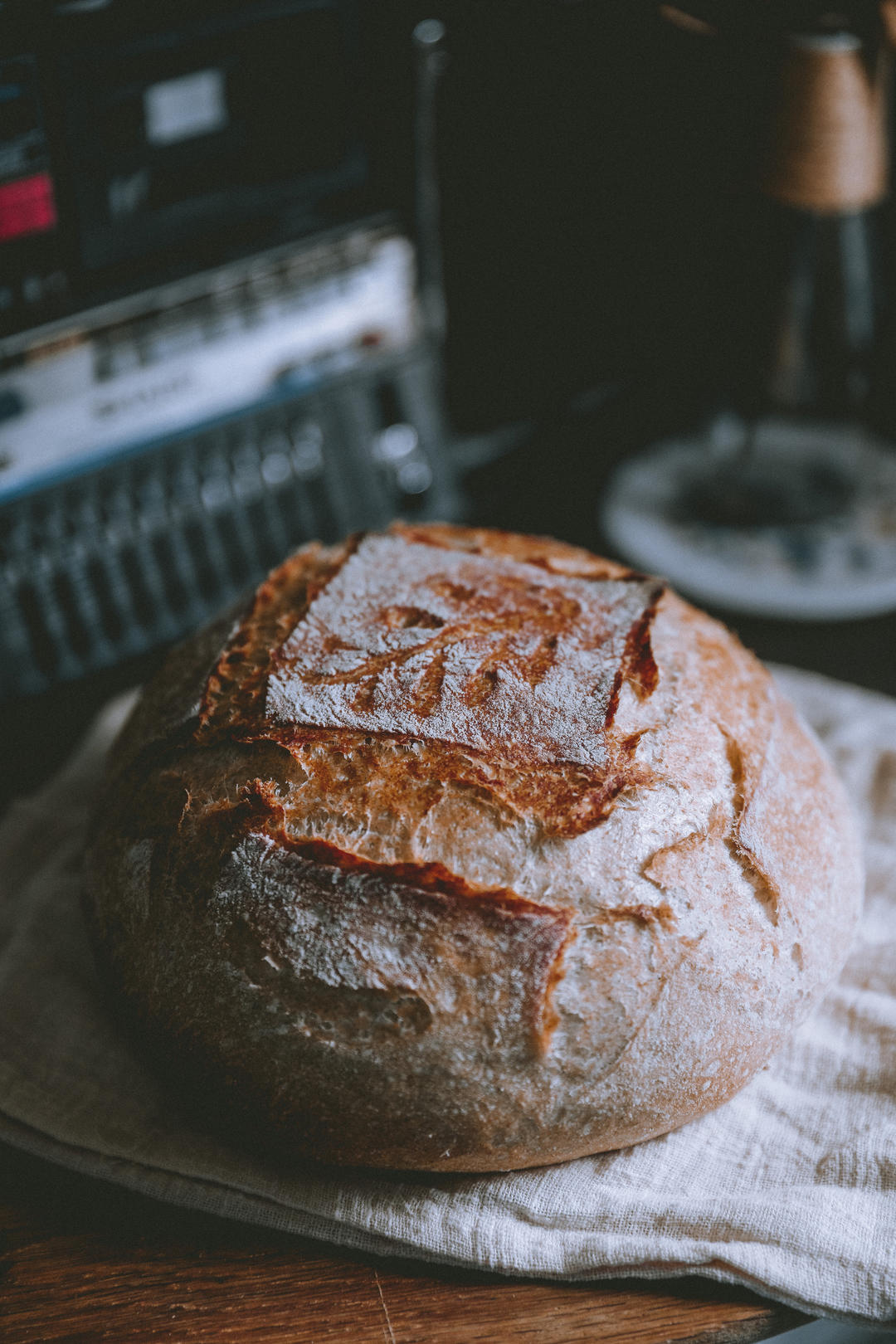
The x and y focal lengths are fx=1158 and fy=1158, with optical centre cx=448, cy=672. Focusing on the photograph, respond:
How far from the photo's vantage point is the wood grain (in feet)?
2.25

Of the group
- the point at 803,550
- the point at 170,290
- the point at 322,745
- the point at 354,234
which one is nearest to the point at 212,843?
the point at 322,745

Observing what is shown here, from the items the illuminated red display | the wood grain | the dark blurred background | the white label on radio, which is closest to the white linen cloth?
the wood grain

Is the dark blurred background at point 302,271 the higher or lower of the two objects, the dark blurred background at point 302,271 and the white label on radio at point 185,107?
the lower

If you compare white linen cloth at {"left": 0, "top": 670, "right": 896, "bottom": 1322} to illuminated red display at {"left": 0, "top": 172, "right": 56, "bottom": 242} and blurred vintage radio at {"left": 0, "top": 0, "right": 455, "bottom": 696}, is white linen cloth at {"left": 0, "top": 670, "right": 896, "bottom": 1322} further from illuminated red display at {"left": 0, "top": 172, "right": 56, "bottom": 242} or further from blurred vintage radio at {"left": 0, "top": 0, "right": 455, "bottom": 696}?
illuminated red display at {"left": 0, "top": 172, "right": 56, "bottom": 242}

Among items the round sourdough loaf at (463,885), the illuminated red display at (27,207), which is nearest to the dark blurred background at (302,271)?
the illuminated red display at (27,207)

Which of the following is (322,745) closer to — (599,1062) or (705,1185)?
(599,1062)

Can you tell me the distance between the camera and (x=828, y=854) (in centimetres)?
83

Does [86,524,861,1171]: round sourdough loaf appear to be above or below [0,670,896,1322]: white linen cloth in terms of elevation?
above

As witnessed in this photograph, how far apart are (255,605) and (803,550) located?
0.71m

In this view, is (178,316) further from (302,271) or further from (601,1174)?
(601,1174)

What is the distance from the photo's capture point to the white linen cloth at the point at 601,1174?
0.70 meters

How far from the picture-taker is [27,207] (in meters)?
0.97

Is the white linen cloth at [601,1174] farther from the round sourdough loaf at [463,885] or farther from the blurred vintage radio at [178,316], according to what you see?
the blurred vintage radio at [178,316]

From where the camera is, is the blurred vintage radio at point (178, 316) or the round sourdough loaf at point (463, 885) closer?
the round sourdough loaf at point (463, 885)
